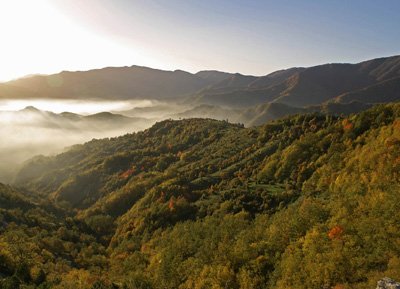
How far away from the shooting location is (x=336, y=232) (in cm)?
7912

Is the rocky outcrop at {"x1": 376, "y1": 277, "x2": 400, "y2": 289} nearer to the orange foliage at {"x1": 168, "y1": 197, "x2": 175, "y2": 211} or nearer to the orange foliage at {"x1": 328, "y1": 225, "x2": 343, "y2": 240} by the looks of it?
the orange foliage at {"x1": 328, "y1": 225, "x2": 343, "y2": 240}

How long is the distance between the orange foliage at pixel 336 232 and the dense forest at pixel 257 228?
0.28 m

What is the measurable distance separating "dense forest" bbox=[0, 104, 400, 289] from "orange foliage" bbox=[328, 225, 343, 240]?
0.92 feet

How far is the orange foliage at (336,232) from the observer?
7806cm

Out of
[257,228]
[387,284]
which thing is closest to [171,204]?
[257,228]

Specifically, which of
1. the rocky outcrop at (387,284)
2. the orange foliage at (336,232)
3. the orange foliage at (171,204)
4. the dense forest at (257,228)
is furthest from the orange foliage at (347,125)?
the rocky outcrop at (387,284)

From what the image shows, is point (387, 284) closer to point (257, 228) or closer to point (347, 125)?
point (257, 228)

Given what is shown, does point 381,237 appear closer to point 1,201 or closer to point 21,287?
point 21,287

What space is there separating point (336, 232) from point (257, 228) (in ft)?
101

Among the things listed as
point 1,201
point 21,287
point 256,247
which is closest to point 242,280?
point 256,247

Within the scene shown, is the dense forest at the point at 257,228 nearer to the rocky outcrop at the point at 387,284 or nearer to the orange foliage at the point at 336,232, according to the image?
the orange foliage at the point at 336,232

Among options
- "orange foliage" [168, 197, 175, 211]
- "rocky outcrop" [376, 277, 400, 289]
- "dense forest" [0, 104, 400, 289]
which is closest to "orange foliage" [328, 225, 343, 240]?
"dense forest" [0, 104, 400, 289]

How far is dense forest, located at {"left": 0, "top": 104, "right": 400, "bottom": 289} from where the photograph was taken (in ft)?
241

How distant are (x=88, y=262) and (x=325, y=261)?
10008 centimetres
